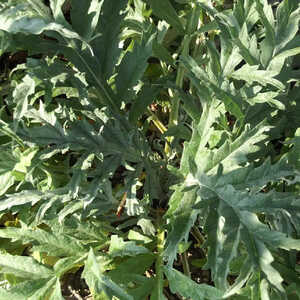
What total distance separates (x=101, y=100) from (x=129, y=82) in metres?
0.10

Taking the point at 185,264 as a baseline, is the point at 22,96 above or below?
above

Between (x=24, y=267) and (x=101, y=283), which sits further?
(x=24, y=267)

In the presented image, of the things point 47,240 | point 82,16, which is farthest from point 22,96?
point 47,240

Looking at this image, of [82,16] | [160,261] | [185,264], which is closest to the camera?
[82,16]

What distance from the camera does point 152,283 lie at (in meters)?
1.13

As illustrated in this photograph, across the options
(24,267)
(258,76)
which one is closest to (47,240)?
(24,267)

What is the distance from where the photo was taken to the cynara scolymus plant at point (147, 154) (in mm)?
907

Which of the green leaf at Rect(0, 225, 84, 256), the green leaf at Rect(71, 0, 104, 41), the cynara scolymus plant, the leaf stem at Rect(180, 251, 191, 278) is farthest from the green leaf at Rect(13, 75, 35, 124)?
the leaf stem at Rect(180, 251, 191, 278)

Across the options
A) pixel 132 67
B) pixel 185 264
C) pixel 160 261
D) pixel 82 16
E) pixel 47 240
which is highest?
pixel 82 16

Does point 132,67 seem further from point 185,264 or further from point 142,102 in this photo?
point 185,264

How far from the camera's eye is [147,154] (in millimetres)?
1242

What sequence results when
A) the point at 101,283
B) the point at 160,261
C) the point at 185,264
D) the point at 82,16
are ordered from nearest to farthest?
the point at 101,283 → the point at 82,16 → the point at 160,261 → the point at 185,264

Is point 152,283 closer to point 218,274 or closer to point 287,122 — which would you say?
point 218,274

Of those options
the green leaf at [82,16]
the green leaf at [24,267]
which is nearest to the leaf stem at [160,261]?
the green leaf at [24,267]
